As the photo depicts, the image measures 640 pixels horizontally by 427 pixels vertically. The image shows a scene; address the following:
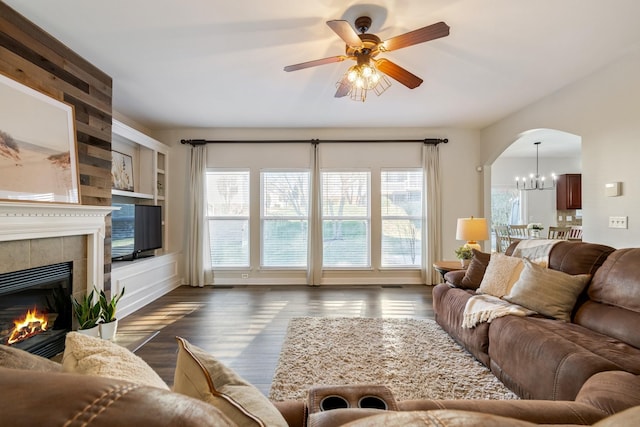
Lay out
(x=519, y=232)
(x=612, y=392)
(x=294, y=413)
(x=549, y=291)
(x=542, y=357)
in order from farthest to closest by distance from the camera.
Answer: (x=519, y=232) → (x=549, y=291) → (x=542, y=357) → (x=612, y=392) → (x=294, y=413)

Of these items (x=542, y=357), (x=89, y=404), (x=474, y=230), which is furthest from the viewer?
(x=474, y=230)

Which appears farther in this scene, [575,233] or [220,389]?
[575,233]

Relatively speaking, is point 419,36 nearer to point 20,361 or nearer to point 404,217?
point 20,361

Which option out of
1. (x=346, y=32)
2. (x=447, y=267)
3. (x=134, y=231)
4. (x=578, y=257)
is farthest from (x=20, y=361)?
(x=134, y=231)

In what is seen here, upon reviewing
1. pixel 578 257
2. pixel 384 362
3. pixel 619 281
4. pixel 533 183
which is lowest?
pixel 384 362

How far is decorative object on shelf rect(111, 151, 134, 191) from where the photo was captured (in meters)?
4.04

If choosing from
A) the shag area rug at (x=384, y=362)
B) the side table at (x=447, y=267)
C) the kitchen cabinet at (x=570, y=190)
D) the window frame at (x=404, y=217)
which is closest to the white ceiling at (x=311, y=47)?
the window frame at (x=404, y=217)

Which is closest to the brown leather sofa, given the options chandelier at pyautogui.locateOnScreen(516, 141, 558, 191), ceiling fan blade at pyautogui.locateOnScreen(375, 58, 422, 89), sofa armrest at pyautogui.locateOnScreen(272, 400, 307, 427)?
sofa armrest at pyautogui.locateOnScreen(272, 400, 307, 427)

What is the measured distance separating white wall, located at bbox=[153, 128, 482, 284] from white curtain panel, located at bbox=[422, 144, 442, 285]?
0.18 meters

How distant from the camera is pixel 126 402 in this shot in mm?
352

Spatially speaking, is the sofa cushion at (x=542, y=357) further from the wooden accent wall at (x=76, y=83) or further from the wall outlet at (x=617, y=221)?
the wooden accent wall at (x=76, y=83)

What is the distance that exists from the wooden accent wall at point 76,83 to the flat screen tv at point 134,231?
0.71 metres

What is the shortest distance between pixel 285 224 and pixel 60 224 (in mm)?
3160

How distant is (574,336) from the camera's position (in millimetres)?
1853
